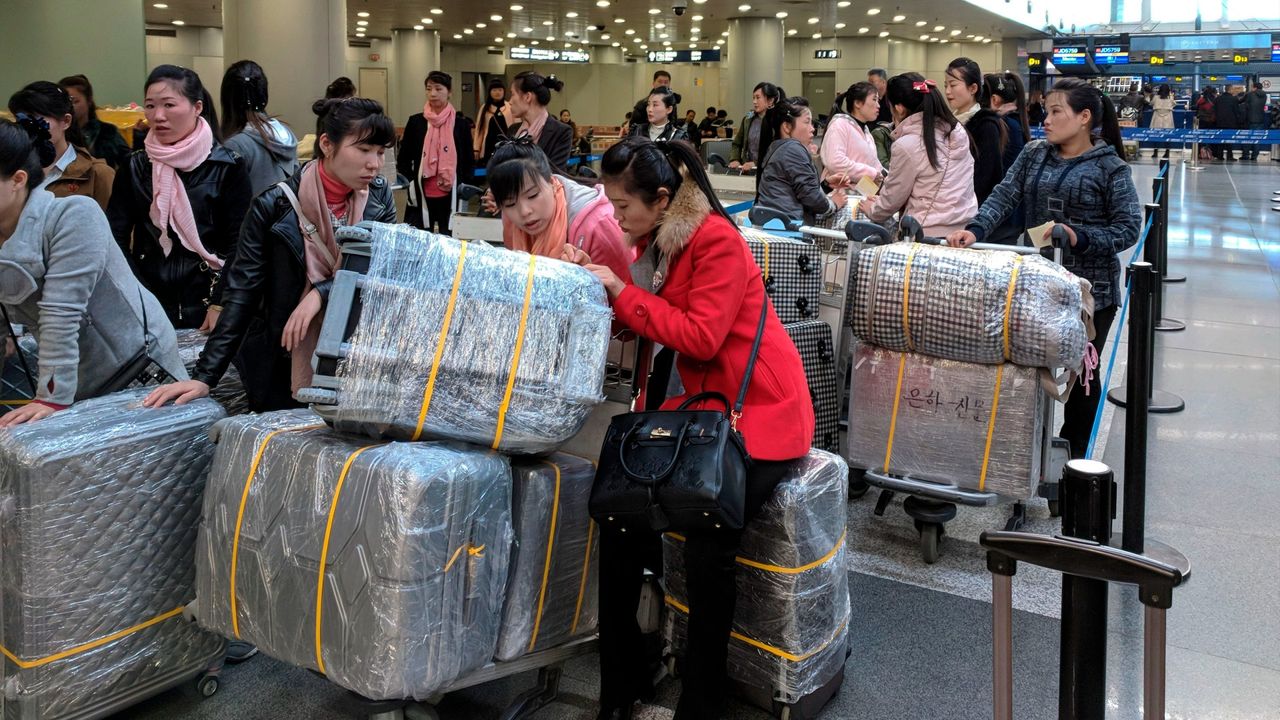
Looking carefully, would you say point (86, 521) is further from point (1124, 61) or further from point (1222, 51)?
point (1222, 51)

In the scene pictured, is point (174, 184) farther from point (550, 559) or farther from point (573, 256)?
point (550, 559)

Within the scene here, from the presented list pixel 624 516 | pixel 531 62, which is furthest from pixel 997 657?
pixel 531 62

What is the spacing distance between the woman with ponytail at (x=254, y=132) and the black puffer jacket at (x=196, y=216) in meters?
0.12

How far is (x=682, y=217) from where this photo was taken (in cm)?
271

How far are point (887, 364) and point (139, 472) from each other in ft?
8.24

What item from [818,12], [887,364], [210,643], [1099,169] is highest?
[818,12]

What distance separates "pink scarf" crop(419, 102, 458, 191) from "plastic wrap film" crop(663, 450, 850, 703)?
6.34m

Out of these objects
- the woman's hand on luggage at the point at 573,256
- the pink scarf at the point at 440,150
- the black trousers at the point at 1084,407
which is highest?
the pink scarf at the point at 440,150

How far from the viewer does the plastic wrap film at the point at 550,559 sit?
2.65 meters

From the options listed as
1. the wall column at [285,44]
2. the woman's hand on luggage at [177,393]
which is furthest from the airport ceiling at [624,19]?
the woman's hand on luggage at [177,393]

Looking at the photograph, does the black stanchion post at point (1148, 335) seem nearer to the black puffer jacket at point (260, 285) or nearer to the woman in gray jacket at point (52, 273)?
the black puffer jacket at point (260, 285)

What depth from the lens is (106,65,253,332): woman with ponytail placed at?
373 centimetres

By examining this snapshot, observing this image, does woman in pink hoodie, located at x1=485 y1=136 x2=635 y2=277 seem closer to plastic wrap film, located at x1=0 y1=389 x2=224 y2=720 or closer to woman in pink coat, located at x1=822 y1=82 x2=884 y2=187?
plastic wrap film, located at x1=0 y1=389 x2=224 y2=720

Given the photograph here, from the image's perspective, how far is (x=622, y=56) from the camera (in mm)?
43406
